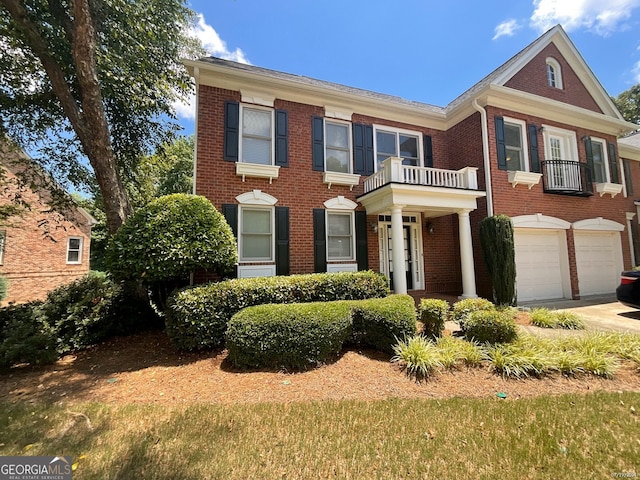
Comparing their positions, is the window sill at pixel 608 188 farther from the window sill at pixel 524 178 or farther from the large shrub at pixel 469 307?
the large shrub at pixel 469 307

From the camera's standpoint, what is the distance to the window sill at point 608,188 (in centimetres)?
1126

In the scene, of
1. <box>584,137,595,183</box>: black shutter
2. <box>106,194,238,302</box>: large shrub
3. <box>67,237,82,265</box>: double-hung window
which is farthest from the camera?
<box>67,237,82,265</box>: double-hung window

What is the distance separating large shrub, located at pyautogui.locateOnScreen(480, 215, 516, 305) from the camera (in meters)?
8.39

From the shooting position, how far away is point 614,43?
11102 mm

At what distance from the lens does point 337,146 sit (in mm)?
9570

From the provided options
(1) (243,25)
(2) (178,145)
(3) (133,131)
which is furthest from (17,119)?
(2) (178,145)

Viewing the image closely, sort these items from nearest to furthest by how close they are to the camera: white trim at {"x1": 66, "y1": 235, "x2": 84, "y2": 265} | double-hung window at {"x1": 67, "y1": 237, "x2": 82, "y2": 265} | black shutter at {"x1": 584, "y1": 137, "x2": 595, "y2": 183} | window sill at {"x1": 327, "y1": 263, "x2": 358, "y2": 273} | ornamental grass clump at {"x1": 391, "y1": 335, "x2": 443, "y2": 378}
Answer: ornamental grass clump at {"x1": 391, "y1": 335, "x2": 443, "y2": 378}, window sill at {"x1": 327, "y1": 263, "x2": 358, "y2": 273}, black shutter at {"x1": 584, "y1": 137, "x2": 595, "y2": 183}, white trim at {"x1": 66, "y1": 235, "x2": 84, "y2": 265}, double-hung window at {"x1": 67, "y1": 237, "x2": 82, "y2": 265}

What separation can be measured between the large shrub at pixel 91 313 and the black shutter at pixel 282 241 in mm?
3438

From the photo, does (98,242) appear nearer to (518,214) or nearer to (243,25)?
(243,25)

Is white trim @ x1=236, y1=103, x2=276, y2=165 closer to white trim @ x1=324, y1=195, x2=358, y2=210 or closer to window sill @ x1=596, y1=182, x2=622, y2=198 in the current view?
white trim @ x1=324, y1=195, x2=358, y2=210

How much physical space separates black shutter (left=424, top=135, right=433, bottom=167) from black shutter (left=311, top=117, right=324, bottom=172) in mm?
4037

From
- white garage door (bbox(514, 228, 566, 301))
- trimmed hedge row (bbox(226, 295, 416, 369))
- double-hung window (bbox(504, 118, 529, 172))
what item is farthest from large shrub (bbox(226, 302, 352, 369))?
double-hung window (bbox(504, 118, 529, 172))

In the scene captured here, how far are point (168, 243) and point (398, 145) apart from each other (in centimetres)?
826

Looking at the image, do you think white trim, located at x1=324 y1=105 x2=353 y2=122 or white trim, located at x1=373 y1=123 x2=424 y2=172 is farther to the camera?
white trim, located at x1=373 y1=123 x2=424 y2=172
